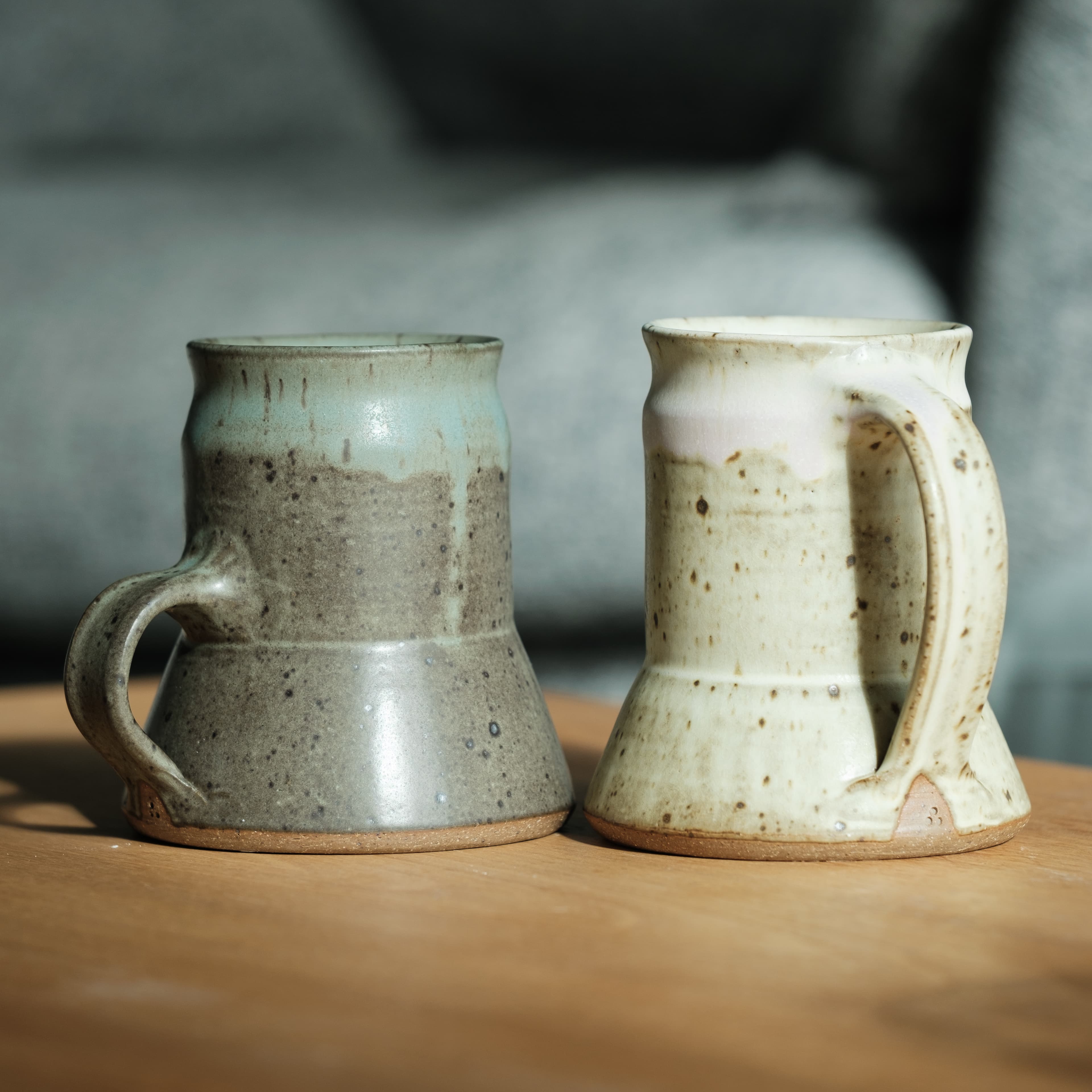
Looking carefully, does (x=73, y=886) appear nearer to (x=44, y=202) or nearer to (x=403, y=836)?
(x=403, y=836)

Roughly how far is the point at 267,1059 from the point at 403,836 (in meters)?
0.17

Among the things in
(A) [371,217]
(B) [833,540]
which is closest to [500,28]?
(A) [371,217]

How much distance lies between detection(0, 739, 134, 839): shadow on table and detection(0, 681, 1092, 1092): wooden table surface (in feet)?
0.06

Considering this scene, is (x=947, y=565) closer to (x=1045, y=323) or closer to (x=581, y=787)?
(x=581, y=787)

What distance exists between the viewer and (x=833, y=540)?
512mm

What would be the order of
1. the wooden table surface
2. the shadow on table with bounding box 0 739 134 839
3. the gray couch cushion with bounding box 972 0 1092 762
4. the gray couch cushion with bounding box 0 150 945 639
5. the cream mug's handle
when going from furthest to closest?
the gray couch cushion with bounding box 0 150 945 639, the gray couch cushion with bounding box 972 0 1092 762, the shadow on table with bounding box 0 739 134 839, the cream mug's handle, the wooden table surface

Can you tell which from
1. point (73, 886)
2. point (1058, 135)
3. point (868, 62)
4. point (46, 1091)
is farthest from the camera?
point (868, 62)

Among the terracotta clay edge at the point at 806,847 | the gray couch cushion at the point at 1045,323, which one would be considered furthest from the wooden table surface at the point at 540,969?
the gray couch cushion at the point at 1045,323

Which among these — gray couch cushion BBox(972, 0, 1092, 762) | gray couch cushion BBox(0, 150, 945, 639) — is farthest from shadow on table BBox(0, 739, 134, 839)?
gray couch cushion BBox(972, 0, 1092, 762)

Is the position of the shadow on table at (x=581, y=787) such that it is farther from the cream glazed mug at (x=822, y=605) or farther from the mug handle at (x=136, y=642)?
the mug handle at (x=136, y=642)

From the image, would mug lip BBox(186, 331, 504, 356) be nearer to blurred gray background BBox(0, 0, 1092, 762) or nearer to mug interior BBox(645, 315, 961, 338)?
mug interior BBox(645, 315, 961, 338)

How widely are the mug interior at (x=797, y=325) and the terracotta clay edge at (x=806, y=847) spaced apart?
0.54 feet

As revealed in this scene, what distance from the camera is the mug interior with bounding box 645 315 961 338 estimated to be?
562mm

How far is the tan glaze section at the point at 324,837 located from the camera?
0.52m
